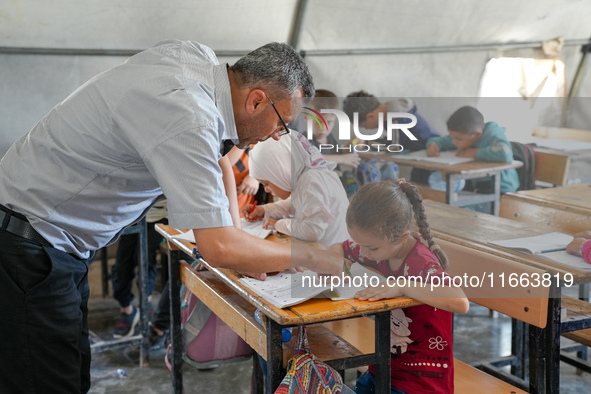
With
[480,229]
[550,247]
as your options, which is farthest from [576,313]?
[480,229]

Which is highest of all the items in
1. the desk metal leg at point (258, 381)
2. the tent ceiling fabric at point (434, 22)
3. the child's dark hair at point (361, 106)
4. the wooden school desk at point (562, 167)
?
the tent ceiling fabric at point (434, 22)

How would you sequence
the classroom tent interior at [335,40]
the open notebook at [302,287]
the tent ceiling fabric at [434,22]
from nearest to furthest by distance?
the open notebook at [302,287] < the classroom tent interior at [335,40] < the tent ceiling fabric at [434,22]

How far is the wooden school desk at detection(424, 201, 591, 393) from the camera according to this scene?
71.7 inches

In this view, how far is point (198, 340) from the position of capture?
7.93 ft

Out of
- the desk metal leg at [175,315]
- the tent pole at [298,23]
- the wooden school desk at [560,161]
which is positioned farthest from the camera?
the tent pole at [298,23]

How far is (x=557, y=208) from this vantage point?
6.65 ft

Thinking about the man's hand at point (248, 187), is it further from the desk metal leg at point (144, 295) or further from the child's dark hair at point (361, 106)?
the child's dark hair at point (361, 106)

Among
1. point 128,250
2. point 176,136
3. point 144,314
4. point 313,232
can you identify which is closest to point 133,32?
point 128,250

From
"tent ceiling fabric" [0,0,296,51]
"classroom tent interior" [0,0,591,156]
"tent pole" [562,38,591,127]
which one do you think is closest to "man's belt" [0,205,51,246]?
"classroom tent interior" [0,0,591,156]

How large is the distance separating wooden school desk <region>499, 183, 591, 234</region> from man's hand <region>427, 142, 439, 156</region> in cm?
29

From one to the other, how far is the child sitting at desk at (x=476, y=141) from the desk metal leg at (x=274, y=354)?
63 centimetres

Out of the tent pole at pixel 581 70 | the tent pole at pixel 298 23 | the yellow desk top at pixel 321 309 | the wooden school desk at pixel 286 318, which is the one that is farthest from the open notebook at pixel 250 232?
the tent pole at pixel 581 70

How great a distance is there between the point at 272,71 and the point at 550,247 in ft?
3.22

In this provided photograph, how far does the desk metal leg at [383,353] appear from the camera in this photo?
1660mm
